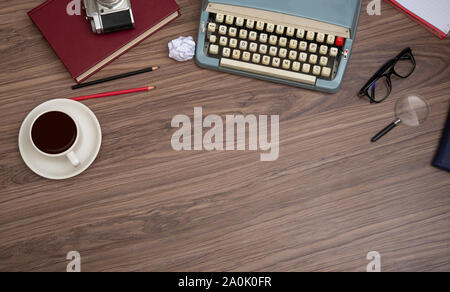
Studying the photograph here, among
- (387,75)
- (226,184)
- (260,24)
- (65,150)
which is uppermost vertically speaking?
(260,24)

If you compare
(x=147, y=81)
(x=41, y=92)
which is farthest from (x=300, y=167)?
(x=41, y=92)

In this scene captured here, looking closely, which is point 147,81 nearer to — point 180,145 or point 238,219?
point 180,145

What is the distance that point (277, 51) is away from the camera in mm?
1022

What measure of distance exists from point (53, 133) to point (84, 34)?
282 mm

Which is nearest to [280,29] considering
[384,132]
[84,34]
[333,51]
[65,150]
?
[333,51]

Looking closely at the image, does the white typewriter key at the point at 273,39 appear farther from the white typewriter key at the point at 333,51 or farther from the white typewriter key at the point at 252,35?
the white typewriter key at the point at 333,51

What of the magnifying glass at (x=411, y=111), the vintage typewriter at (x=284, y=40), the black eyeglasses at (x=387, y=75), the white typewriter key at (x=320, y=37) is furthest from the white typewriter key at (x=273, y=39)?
the magnifying glass at (x=411, y=111)

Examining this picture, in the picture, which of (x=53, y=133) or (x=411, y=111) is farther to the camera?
(x=411, y=111)

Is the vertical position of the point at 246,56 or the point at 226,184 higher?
the point at 246,56

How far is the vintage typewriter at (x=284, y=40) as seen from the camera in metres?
1.01

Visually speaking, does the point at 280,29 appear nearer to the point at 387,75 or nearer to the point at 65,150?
the point at 387,75

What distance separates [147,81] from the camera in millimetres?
1047

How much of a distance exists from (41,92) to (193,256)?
1.93ft

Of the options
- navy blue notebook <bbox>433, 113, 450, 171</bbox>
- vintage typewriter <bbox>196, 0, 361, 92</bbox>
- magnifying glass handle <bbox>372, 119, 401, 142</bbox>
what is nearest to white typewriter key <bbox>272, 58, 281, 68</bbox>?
vintage typewriter <bbox>196, 0, 361, 92</bbox>
